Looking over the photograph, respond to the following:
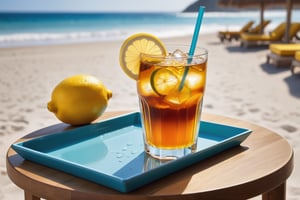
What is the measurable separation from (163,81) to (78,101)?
0.39 m

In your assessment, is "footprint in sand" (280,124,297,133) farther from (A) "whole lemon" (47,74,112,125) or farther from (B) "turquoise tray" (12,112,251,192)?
(A) "whole lemon" (47,74,112,125)

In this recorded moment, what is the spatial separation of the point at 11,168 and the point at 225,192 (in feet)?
1.56

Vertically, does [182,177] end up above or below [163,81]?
below

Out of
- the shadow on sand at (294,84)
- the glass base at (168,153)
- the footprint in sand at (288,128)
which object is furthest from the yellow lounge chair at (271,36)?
the glass base at (168,153)

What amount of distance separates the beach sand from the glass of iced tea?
3.75 feet

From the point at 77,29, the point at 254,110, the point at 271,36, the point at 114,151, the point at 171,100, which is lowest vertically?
the point at 77,29

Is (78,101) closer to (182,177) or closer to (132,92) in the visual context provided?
(182,177)

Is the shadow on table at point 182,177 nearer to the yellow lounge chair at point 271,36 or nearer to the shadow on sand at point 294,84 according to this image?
the shadow on sand at point 294,84

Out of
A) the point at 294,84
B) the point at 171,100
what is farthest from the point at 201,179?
the point at 294,84

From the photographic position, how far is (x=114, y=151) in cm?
101

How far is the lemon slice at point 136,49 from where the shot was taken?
3.40 ft

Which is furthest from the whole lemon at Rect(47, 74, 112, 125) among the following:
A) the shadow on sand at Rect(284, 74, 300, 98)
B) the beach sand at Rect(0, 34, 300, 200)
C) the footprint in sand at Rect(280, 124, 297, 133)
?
the shadow on sand at Rect(284, 74, 300, 98)

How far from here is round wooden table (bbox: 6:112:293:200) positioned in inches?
30.3

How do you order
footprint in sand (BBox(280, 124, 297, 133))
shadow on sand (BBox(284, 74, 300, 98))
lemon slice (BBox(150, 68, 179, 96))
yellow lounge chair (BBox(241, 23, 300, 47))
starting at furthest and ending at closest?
yellow lounge chair (BBox(241, 23, 300, 47)) → shadow on sand (BBox(284, 74, 300, 98)) → footprint in sand (BBox(280, 124, 297, 133)) → lemon slice (BBox(150, 68, 179, 96))
